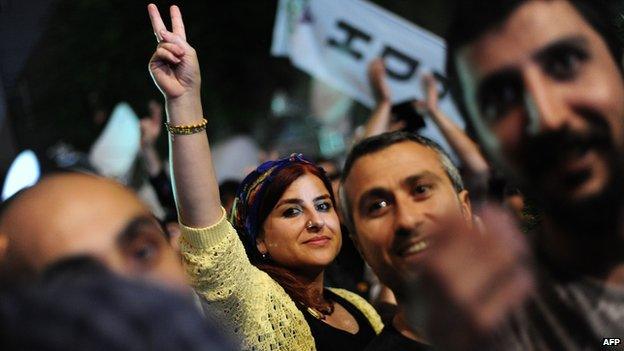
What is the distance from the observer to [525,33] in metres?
1.26

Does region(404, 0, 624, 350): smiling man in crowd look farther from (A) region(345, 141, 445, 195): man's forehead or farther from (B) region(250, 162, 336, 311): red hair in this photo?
(B) region(250, 162, 336, 311): red hair

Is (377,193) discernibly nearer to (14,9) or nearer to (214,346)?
(214,346)

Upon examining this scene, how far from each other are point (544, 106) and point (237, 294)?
1.36 meters

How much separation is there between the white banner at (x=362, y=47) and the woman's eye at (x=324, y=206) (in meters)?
2.09

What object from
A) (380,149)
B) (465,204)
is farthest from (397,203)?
(465,204)

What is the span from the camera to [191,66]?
2232mm

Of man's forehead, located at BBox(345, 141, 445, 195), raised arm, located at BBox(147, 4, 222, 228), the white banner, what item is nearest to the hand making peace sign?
raised arm, located at BBox(147, 4, 222, 228)

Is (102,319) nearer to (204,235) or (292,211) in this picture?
(204,235)

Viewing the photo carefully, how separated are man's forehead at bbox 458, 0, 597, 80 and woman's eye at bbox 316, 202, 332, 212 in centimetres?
173

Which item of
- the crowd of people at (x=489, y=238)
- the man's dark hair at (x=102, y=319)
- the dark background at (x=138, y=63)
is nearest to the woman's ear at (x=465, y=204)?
the crowd of people at (x=489, y=238)

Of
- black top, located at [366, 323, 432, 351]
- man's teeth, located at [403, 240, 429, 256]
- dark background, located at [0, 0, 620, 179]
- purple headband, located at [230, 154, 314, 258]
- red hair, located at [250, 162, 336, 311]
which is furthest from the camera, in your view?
dark background, located at [0, 0, 620, 179]

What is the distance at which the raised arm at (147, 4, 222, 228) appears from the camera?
2219 millimetres

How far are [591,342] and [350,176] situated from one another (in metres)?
1.21

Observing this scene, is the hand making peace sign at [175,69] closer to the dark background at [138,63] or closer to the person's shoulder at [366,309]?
the person's shoulder at [366,309]
